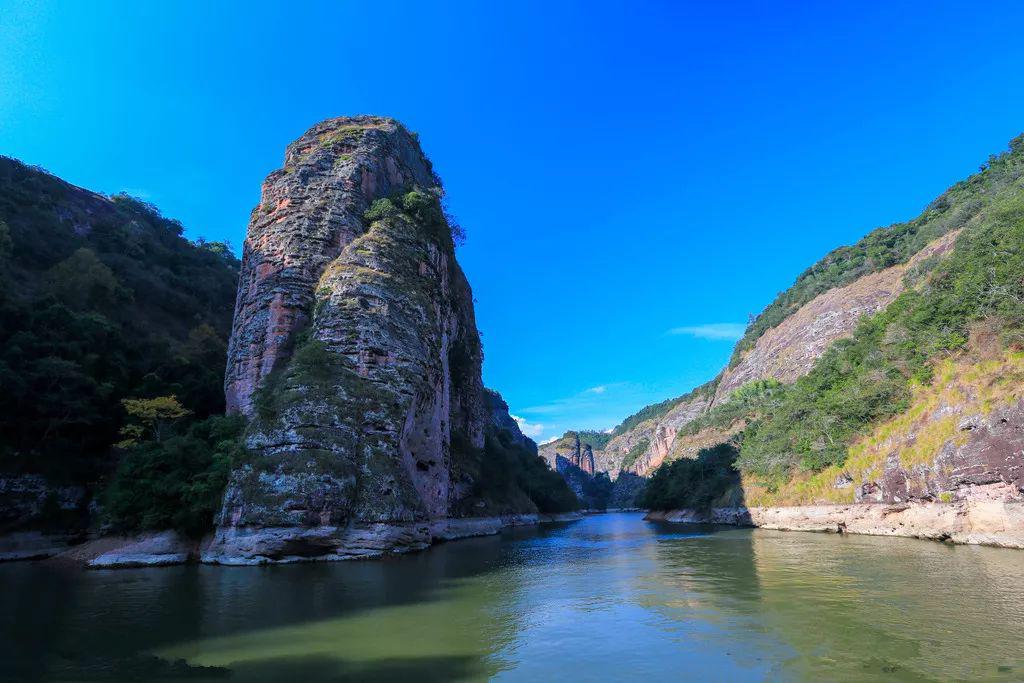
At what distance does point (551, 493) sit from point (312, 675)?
9360 cm

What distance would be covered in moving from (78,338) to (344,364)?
2062cm

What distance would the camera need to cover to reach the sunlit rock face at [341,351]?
2577 cm

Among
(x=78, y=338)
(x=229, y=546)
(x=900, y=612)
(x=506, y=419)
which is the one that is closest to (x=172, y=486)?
(x=229, y=546)

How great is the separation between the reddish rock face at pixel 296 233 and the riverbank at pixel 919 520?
127 feet

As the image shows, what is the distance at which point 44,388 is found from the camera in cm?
3100

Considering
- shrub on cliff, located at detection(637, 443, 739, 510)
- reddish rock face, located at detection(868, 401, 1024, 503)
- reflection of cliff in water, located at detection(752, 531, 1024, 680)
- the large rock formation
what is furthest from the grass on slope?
reflection of cliff in water, located at detection(752, 531, 1024, 680)

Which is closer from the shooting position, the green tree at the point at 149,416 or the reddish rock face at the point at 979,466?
the reddish rock face at the point at 979,466

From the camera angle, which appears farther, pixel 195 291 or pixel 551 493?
pixel 551 493

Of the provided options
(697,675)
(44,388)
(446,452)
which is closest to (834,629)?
(697,675)

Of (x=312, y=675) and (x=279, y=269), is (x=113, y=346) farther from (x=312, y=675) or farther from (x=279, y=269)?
(x=312, y=675)

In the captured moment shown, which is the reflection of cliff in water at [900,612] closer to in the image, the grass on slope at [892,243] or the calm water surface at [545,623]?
the calm water surface at [545,623]

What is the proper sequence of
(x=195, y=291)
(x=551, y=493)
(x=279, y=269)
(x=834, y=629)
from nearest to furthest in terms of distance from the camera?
(x=834, y=629)
(x=279, y=269)
(x=195, y=291)
(x=551, y=493)

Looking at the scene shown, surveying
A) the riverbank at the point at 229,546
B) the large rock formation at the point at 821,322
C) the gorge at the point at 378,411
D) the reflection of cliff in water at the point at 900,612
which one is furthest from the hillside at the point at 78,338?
the large rock formation at the point at 821,322

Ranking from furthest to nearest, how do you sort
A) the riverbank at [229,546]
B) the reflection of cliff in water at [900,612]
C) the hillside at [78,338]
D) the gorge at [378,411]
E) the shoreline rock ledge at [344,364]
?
the hillside at [78,338]
the shoreline rock ledge at [344,364]
the gorge at [378,411]
the riverbank at [229,546]
the reflection of cliff in water at [900,612]
